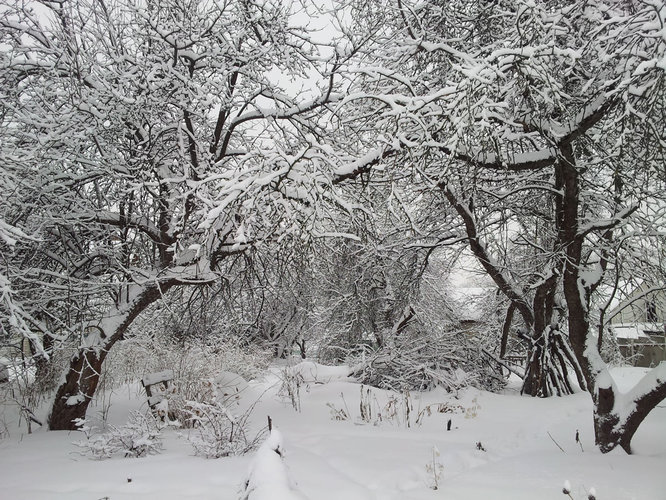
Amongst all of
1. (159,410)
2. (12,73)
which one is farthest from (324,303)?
(12,73)

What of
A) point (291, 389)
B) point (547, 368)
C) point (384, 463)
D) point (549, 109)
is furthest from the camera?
point (547, 368)

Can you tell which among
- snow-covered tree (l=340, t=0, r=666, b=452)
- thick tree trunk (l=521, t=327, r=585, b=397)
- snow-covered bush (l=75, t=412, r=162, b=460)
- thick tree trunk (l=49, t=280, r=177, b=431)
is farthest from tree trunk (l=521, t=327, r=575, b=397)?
snow-covered bush (l=75, t=412, r=162, b=460)

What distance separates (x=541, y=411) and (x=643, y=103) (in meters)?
5.04

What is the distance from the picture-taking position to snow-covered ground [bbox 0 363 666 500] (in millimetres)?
3389

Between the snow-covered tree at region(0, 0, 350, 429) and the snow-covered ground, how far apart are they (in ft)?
4.07

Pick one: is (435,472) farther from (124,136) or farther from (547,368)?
(547,368)

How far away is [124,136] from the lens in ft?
19.2

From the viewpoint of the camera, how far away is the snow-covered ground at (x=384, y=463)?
11.1ft

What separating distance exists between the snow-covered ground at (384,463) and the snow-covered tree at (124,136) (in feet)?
4.07

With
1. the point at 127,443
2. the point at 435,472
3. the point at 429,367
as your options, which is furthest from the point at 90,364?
the point at 429,367

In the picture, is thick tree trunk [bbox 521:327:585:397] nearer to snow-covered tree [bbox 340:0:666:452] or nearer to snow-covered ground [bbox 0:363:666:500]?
snow-covered ground [bbox 0:363:666:500]

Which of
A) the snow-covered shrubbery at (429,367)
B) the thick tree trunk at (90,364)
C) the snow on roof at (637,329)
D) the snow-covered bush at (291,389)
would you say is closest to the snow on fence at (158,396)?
the thick tree trunk at (90,364)

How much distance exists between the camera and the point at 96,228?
5.53 metres

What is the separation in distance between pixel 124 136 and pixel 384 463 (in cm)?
476
